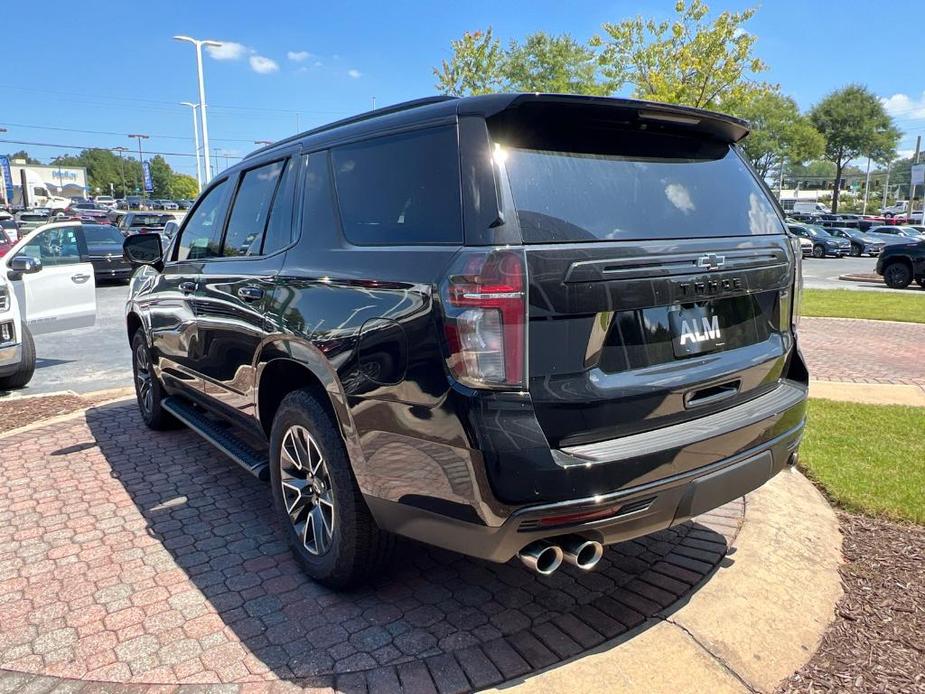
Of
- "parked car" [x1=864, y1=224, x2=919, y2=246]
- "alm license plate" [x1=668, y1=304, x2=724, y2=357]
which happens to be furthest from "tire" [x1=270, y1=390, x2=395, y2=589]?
"parked car" [x1=864, y1=224, x2=919, y2=246]

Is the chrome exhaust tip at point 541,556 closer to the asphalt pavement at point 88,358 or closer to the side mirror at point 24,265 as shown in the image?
the asphalt pavement at point 88,358

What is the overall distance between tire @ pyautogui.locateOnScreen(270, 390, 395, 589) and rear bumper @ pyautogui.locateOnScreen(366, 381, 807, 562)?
22 centimetres

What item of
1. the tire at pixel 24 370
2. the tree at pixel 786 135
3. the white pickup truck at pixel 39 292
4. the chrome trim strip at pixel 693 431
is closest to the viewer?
the chrome trim strip at pixel 693 431

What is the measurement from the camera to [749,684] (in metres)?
2.38

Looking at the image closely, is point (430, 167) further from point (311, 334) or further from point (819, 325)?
point (819, 325)

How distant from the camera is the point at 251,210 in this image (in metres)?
3.69

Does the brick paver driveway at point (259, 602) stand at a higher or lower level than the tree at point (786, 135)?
lower

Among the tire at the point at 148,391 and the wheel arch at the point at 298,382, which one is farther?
the tire at the point at 148,391

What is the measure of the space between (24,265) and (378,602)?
20.1 feet

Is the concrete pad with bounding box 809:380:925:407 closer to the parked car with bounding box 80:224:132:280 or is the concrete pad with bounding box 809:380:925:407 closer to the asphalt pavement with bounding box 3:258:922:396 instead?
the asphalt pavement with bounding box 3:258:922:396

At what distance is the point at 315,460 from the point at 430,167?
136cm

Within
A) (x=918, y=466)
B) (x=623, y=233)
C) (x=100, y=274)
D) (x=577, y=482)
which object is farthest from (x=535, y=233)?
(x=100, y=274)

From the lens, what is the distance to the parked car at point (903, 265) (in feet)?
58.0

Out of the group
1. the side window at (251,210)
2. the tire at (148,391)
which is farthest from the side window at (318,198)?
the tire at (148,391)
